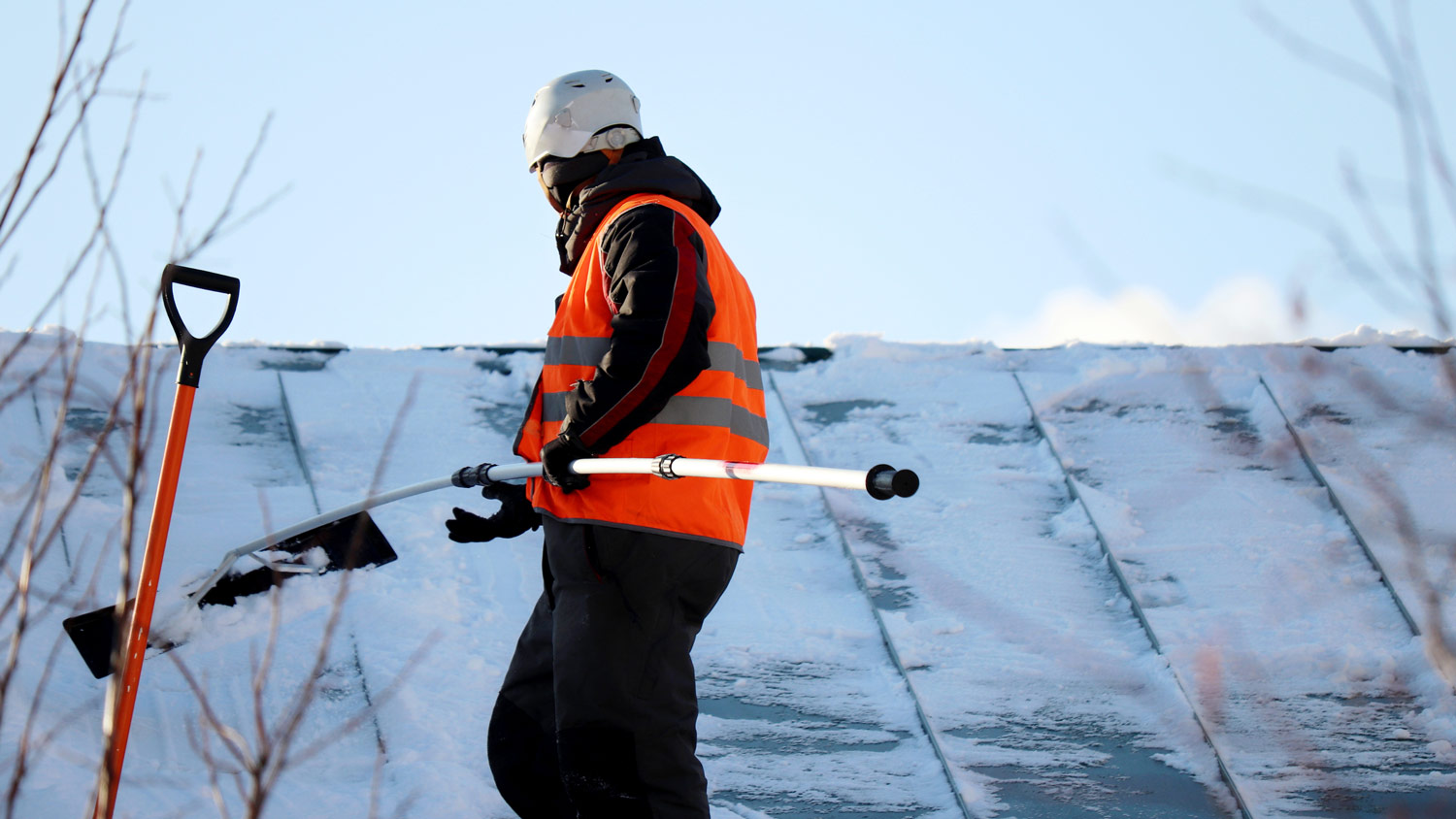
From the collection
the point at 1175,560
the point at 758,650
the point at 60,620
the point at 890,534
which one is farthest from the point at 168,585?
the point at 1175,560

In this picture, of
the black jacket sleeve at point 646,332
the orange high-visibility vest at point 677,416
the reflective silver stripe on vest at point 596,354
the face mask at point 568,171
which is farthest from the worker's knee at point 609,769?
the face mask at point 568,171

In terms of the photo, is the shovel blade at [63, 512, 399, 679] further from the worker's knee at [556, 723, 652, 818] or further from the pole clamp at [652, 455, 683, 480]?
the pole clamp at [652, 455, 683, 480]

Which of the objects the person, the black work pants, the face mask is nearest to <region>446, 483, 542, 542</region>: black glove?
the person

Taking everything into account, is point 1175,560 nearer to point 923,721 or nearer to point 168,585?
point 923,721

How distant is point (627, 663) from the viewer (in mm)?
1843

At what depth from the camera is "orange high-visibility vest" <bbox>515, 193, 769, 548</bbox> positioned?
189 cm

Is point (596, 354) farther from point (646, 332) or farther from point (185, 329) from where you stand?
point (185, 329)

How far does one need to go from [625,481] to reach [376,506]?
1094mm

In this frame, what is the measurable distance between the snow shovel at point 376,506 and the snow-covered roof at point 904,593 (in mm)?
79

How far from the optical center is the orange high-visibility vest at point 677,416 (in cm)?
189

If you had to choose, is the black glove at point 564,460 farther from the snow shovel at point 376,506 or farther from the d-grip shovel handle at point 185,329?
the d-grip shovel handle at point 185,329

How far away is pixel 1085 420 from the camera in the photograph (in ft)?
14.5

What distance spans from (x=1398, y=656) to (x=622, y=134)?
2.38 meters

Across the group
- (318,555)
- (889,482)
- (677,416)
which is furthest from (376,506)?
(889,482)
